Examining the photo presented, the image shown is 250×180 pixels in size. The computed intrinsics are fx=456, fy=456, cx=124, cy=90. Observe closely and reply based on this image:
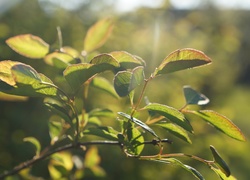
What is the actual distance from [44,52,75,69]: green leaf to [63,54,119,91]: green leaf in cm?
21

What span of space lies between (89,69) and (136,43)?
316 centimetres

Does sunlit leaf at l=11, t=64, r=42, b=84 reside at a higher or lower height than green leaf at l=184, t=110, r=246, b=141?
higher

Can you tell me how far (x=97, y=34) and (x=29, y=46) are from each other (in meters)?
0.25

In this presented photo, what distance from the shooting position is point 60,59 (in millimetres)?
1076

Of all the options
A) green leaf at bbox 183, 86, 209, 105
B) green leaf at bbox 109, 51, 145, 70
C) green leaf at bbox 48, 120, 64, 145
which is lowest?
green leaf at bbox 48, 120, 64, 145

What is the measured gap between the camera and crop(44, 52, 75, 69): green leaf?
108cm

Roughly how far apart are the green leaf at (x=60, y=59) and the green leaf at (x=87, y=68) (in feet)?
0.67

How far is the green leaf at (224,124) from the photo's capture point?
910 millimetres

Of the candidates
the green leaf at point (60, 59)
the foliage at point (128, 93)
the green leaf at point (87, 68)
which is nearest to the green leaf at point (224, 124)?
the foliage at point (128, 93)

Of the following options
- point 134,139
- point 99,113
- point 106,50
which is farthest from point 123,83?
point 106,50

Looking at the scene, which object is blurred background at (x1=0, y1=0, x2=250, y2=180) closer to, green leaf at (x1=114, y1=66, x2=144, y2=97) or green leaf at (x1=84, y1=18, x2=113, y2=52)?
green leaf at (x1=84, y1=18, x2=113, y2=52)

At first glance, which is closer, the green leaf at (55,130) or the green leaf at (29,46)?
the green leaf at (29,46)

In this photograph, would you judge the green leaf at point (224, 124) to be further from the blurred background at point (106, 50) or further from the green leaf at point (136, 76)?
the blurred background at point (106, 50)

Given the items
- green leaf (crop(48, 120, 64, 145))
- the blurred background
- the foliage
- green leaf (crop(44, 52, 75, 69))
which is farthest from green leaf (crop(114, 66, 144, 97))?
the blurred background
